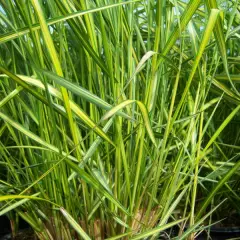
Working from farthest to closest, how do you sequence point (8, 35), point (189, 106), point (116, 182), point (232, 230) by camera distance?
point (232, 230) → point (189, 106) → point (116, 182) → point (8, 35)

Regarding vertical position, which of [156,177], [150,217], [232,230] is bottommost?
[232,230]

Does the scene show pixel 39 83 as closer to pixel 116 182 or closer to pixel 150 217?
pixel 116 182

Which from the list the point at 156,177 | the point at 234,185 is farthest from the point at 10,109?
the point at 234,185

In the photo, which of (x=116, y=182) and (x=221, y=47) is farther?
(x=116, y=182)

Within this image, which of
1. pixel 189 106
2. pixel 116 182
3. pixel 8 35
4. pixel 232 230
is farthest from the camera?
pixel 232 230

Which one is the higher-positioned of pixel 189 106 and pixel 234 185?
pixel 189 106

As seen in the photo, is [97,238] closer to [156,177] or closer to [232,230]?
[156,177]

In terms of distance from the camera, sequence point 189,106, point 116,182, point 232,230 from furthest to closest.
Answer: point 232,230 < point 189,106 < point 116,182

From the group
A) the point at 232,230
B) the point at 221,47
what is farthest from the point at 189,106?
the point at 232,230

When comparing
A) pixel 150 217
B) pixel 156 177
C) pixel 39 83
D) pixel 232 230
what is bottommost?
pixel 232 230
